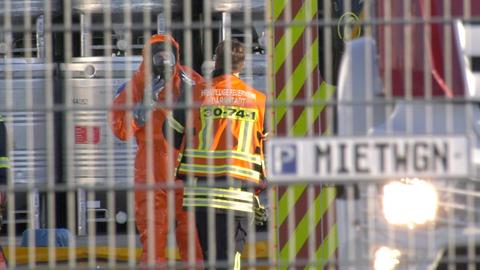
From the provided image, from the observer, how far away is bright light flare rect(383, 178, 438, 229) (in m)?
5.22

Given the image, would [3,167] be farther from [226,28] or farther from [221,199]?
[226,28]

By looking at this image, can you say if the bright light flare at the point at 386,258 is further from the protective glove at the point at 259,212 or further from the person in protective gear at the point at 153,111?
the protective glove at the point at 259,212

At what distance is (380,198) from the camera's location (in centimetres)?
524

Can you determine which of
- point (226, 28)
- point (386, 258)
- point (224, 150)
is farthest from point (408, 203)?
point (224, 150)

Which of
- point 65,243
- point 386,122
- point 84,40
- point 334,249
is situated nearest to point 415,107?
point 386,122

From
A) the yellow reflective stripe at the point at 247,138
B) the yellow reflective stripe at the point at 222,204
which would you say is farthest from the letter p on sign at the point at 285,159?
the yellow reflective stripe at the point at 247,138

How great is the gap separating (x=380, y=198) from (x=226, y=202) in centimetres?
207

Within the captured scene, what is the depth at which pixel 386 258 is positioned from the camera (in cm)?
524

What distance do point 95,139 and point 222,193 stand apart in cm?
223

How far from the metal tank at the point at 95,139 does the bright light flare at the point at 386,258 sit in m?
0.88

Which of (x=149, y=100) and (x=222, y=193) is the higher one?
(x=149, y=100)

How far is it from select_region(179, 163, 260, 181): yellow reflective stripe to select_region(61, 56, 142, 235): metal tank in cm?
25

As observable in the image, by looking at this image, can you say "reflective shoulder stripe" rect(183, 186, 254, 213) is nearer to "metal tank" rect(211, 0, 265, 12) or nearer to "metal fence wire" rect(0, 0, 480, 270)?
"metal fence wire" rect(0, 0, 480, 270)

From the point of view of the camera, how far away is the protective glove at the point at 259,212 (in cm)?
751
